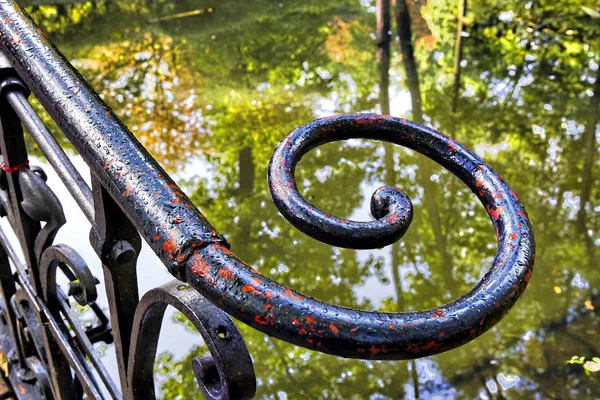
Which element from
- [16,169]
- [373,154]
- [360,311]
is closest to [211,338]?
[360,311]

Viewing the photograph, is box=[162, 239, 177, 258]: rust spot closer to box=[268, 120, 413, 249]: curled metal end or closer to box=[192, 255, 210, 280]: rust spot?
box=[192, 255, 210, 280]: rust spot

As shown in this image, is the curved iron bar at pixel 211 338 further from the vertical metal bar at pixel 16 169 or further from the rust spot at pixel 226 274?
the vertical metal bar at pixel 16 169

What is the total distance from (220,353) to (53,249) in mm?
712

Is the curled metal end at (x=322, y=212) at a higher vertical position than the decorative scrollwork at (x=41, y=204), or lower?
higher

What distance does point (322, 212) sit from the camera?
78 cm

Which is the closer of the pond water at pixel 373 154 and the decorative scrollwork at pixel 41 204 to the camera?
the decorative scrollwork at pixel 41 204

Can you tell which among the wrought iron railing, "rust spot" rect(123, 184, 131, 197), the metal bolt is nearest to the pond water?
the wrought iron railing

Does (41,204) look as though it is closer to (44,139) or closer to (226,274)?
(44,139)

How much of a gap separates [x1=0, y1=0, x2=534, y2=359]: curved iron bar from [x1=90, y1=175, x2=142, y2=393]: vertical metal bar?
0.29 ft

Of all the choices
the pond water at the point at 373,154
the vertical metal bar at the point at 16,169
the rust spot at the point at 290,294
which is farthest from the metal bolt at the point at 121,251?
the pond water at the point at 373,154

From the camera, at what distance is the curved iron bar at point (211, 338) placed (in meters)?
0.63

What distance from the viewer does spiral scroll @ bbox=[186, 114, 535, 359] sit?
0.55 m

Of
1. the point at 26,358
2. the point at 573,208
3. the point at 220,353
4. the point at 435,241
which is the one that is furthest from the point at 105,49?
the point at 220,353

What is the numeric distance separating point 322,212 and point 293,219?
0.05m
